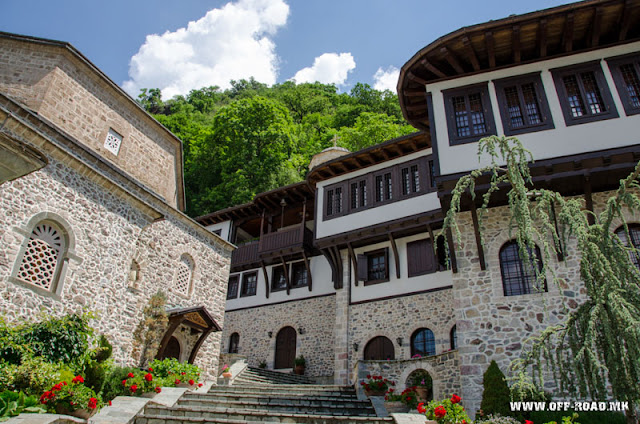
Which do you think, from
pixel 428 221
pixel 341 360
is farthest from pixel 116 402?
pixel 428 221

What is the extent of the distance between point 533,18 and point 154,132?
11215 mm

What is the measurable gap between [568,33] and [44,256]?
1227 cm

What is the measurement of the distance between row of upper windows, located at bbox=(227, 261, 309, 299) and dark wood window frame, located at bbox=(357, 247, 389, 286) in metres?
2.96

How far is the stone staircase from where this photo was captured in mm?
7426

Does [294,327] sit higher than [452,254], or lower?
lower

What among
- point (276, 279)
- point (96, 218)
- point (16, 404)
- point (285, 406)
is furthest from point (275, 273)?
point (16, 404)

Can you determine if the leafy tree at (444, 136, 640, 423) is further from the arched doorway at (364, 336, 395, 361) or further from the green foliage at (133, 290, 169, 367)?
the arched doorway at (364, 336, 395, 361)

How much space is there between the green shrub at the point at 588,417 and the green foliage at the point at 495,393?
19.3 inches

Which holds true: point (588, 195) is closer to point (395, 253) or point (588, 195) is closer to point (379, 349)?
point (395, 253)

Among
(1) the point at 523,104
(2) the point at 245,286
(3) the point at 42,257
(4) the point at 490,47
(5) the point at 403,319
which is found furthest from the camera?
(2) the point at 245,286

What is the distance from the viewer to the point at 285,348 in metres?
17.5

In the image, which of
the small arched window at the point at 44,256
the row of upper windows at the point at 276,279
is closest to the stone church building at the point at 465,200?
the row of upper windows at the point at 276,279

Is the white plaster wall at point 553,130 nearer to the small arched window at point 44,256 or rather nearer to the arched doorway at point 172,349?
the arched doorway at point 172,349

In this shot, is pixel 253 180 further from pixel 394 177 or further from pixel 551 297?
pixel 551 297
